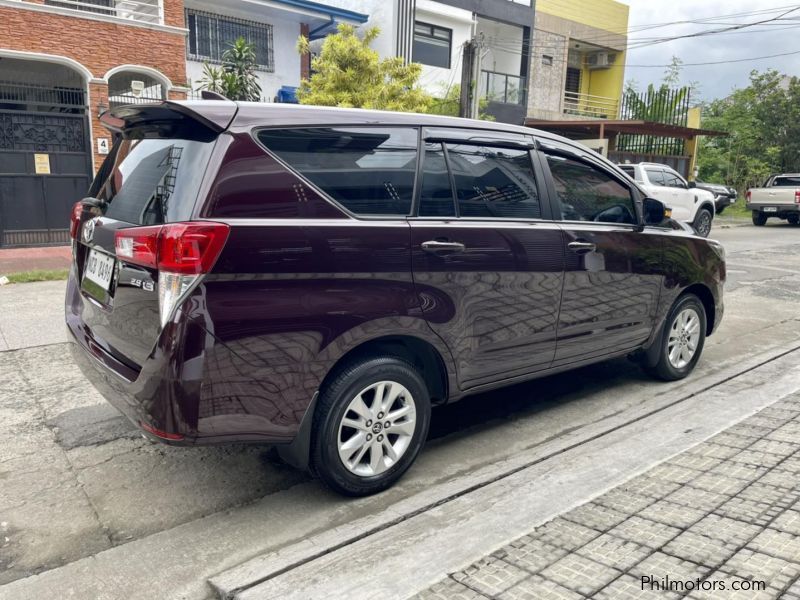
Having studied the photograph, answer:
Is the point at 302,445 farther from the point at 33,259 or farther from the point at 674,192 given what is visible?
the point at 674,192

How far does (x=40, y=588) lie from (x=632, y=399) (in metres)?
3.77

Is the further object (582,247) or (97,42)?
(97,42)

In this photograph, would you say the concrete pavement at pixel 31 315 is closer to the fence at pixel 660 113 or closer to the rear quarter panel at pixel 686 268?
the rear quarter panel at pixel 686 268

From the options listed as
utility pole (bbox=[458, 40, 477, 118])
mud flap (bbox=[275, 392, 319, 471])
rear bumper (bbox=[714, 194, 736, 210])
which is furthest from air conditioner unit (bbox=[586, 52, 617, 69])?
mud flap (bbox=[275, 392, 319, 471])

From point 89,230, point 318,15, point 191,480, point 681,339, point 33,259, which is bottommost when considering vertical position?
point 33,259

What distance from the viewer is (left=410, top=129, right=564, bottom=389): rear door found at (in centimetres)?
331

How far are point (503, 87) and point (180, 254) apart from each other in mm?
22867

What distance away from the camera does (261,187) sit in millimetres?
2773

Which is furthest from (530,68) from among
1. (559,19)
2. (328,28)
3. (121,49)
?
(121,49)

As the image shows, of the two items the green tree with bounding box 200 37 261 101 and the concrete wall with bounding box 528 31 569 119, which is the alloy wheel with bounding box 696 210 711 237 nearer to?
the concrete wall with bounding box 528 31 569 119

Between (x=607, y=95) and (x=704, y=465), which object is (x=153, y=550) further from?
(x=607, y=95)

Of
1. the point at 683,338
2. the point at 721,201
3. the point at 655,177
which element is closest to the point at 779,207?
the point at 721,201

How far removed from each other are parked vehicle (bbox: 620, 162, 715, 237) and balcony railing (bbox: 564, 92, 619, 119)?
1401 centimetres

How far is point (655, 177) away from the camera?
17109 millimetres
